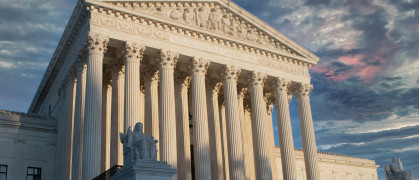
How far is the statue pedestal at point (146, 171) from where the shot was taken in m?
16.6

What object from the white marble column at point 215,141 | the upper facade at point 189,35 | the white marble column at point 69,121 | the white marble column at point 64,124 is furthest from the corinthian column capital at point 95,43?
the white marble column at point 215,141

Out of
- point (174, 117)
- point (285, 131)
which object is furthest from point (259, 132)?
point (174, 117)

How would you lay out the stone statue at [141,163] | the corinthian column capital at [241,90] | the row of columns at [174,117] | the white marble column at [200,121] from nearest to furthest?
1. the stone statue at [141,163]
2. the row of columns at [174,117]
3. the white marble column at [200,121]
4. the corinthian column capital at [241,90]

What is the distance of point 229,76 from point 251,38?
14.9 ft

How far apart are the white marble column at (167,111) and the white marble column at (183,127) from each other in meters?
2.88

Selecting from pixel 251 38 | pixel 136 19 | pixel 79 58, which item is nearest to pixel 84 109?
pixel 79 58

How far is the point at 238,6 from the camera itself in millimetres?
37938

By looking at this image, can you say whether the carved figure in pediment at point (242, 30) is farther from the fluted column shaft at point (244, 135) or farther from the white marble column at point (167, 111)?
the white marble column at point (167, 111)

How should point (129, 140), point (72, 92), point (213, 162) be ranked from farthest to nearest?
point (213, 162)
point (72, 92)
point (129, 140)

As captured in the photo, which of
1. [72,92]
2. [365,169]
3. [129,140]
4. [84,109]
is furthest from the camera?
[365,169]

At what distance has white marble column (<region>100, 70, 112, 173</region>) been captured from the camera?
33.0 m

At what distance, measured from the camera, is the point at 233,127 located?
34.1 m

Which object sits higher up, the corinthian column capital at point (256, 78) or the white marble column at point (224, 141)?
the corinthian column capital at point (256, 78)

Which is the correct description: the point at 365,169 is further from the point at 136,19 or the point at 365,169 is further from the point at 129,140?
the point at 129,140
